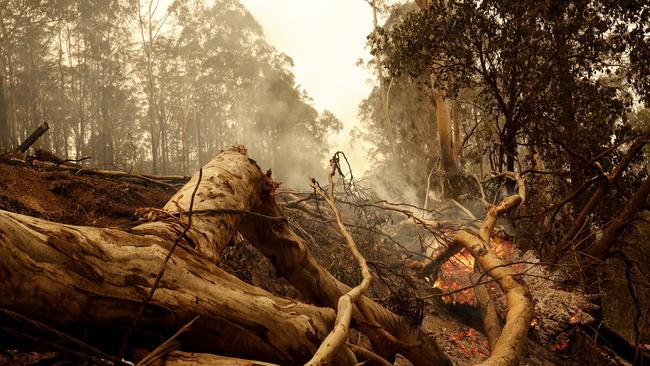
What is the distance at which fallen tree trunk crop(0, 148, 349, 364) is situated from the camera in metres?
1.04

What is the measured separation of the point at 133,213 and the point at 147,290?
2.38 metres

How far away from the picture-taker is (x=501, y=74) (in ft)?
22.9

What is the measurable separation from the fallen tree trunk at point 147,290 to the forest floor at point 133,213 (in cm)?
160

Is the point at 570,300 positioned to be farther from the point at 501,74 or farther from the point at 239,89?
the point at 239,89

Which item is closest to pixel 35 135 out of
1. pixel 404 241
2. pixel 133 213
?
pixel 133 213

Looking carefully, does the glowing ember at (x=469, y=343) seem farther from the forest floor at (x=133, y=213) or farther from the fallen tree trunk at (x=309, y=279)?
the fallen tree trunk at (x=309, y=279)

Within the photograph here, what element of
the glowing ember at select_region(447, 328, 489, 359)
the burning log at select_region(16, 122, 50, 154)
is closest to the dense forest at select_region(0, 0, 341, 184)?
the burning log at select_region(16, 122, 50, 154)

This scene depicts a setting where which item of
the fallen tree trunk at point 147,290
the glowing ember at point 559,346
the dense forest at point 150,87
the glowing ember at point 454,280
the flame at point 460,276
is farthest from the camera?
the dense forest at point 150,87

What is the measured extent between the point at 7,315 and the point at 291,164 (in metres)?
35.6

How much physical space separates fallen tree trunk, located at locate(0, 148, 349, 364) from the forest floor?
160cm

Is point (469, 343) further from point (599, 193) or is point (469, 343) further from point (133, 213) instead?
point (133, 213)

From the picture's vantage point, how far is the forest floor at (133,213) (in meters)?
3.97

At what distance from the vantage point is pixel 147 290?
4.03ft

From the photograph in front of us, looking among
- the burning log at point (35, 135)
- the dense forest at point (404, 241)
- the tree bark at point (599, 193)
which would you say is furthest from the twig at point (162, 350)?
the burning log at point (35, 135)
